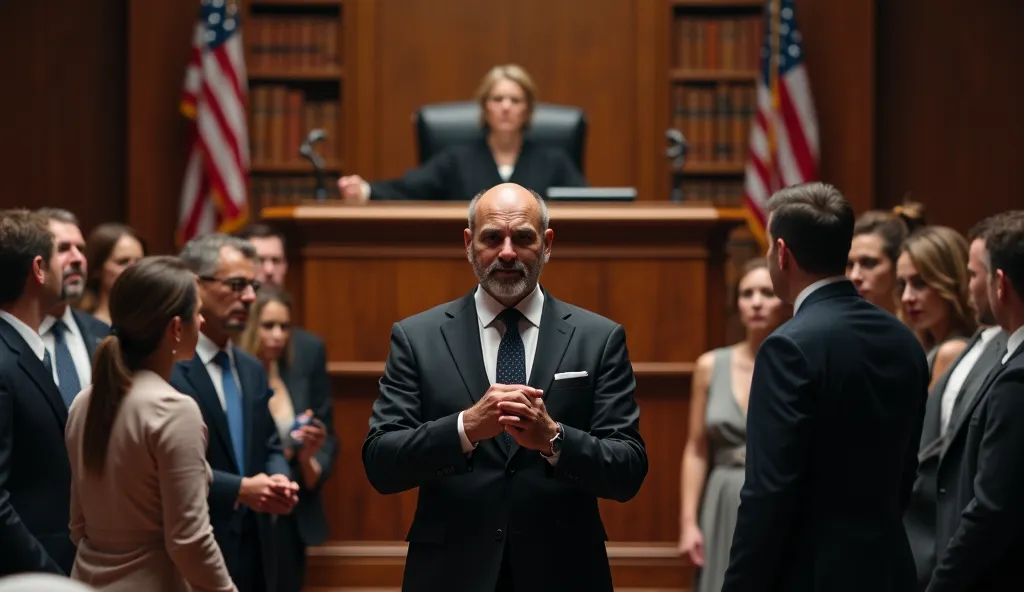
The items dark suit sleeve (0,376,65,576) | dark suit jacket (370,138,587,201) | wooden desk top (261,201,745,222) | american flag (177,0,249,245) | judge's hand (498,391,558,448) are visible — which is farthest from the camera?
american flag (177,0,249,245)

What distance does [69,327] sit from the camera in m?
3.96

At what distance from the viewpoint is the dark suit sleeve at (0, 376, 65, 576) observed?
9.95 feet

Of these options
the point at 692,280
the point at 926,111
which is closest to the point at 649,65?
the point at 926,111

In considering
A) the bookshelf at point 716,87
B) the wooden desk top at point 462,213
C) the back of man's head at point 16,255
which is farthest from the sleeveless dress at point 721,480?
the bookshelf at point 716,87

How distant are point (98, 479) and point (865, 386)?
5.40 feet

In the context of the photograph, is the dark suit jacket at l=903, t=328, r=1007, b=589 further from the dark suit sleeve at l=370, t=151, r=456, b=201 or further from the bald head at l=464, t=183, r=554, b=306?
the dark suit sleeve at l=370, t=151, r=456, b=201

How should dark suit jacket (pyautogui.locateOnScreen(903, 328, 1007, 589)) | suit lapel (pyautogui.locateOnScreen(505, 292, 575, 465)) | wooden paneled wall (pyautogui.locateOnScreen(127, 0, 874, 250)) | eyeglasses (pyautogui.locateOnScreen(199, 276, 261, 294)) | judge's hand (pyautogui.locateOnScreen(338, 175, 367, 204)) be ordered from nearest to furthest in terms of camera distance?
suit lapel (pyautogui.locateOnScreen(505, 292, 575, 465))
dark suit jacket (pyautogui.locateOnScreen(903, 328, 1007, 589))
eyeglasses (pyautogui.locateOnScreen(199, 276, 261, 294))
judge's hand (pyautogui.locateOnScreen(338, 175, 367, 204))
wooden paneled wall (pyautogui.locateOnScreen(127, 0, 874, 250))

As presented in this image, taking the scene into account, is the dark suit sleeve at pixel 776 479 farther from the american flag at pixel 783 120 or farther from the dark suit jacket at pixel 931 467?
the american flag at pixel 783 120

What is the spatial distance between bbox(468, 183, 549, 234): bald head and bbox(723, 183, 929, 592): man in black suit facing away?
1.89 feet

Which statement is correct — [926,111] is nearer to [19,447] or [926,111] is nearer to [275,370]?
[275,370]

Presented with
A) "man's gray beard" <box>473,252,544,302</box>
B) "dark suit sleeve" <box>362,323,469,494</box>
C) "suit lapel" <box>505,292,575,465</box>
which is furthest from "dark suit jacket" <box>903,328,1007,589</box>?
"dark suit sleeve" <box>362,323,469,494</box>

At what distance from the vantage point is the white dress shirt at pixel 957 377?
3715 millimetres

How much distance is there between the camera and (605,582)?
291cm

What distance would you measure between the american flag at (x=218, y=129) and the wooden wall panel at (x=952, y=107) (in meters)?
3.85
